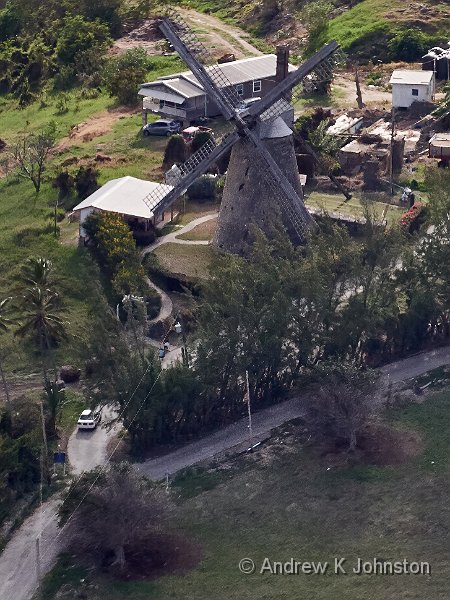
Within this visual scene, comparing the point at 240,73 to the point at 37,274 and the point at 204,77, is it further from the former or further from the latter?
the point at 37,274

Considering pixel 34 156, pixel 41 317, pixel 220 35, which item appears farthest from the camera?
pixel 220 35

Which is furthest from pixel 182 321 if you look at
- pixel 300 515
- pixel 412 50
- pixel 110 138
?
pixel 412 50

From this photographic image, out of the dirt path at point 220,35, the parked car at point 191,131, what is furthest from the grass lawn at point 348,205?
the dirt path at point 220,35

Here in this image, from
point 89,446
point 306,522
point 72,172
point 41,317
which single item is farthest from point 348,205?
point 306,522

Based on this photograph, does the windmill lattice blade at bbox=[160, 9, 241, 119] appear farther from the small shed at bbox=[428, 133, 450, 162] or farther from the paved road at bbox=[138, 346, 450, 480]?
the small shed at bbox=[428, 133, 450, 162]

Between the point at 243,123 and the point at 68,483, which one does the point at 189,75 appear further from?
the point at 68,483

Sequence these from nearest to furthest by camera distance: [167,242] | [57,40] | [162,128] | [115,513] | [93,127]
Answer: [115,513], [167,242], [162,128], [93,127], [57,40]

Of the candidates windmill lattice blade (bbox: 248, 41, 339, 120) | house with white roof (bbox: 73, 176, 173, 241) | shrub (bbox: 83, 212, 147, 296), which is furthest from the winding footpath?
windmill lattice blade (bbox: 248, 41, 339, 120)
